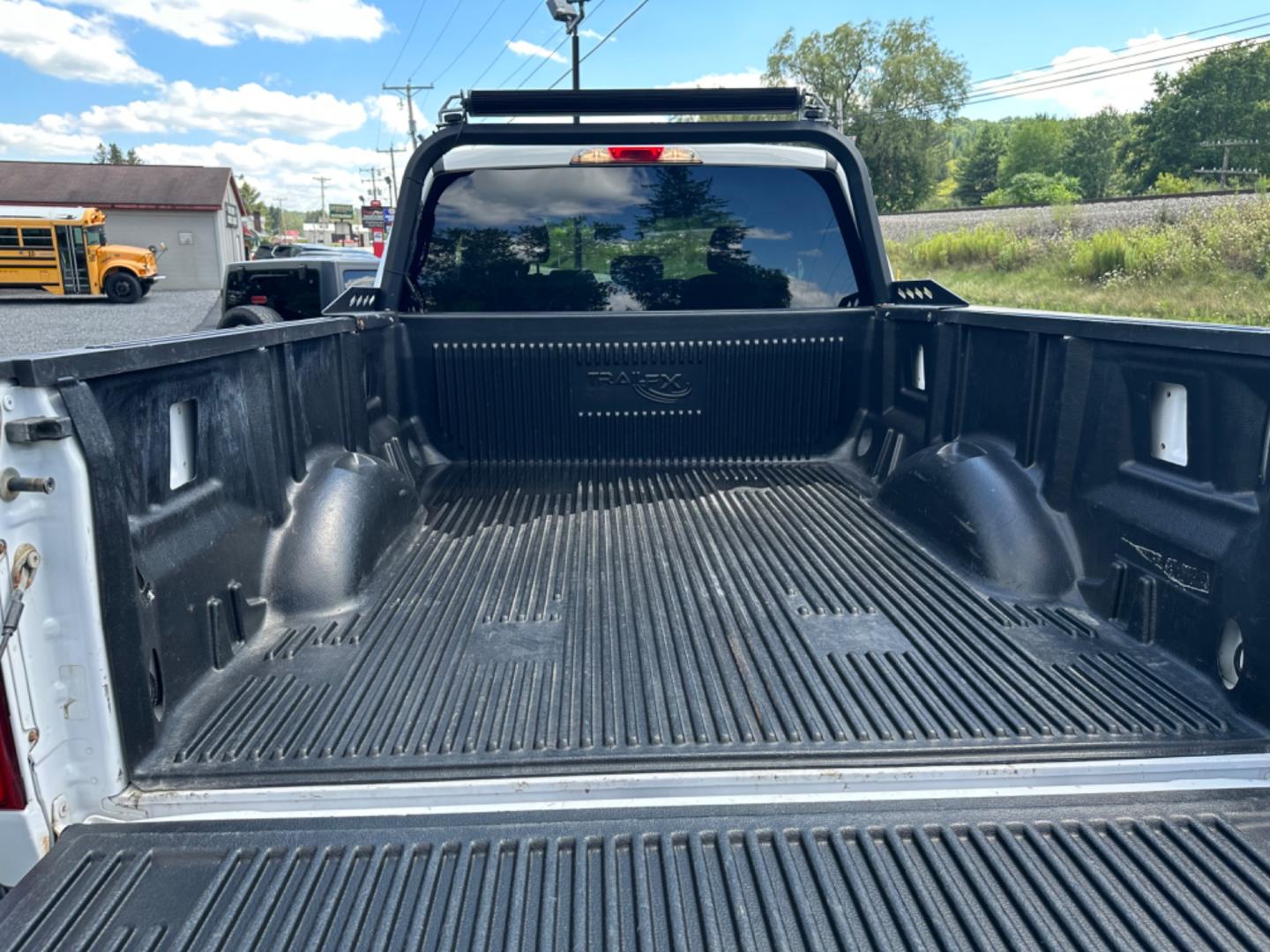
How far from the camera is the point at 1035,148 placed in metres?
100

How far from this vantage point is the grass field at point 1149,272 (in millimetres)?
17516

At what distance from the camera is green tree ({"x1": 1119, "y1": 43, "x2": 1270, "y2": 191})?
68938mm

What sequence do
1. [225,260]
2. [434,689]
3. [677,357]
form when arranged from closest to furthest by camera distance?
1. [434,689]
2. [677,357]
3. [225,260]

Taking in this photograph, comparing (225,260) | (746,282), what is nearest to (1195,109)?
(225,260)

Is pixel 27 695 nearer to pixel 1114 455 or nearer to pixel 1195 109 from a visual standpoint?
pixel 1114 455

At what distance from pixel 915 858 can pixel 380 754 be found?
3.51ft

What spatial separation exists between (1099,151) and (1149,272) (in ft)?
268

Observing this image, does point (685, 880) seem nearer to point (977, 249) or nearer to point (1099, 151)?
point (977, 249)

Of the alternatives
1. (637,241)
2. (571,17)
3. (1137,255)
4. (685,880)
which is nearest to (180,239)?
(571,17)

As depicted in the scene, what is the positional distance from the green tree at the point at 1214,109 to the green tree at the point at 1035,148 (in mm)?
25315

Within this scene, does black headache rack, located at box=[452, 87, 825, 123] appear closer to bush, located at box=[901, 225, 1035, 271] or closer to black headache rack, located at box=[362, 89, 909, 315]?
black headache rack, located at box=[362, 89, 909, 315]

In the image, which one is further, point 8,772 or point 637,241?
point 637,241

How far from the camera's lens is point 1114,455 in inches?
98.3

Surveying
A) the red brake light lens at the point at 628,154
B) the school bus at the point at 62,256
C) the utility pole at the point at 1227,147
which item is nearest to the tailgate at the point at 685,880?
the red brake light lens at the point at 628,154
